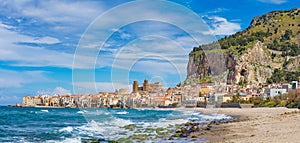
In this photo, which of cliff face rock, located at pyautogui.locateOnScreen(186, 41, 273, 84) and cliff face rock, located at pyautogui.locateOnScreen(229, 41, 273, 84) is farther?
cliff face rock, located at pyautogui.locateOnScreen(229, 41, 273, 84)

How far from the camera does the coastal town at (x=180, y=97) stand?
87625mm

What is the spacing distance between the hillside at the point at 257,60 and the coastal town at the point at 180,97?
412 inches

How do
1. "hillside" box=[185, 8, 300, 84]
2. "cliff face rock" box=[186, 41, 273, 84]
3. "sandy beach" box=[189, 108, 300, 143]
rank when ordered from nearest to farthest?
"sandy beach" box=[189, 108, 300, 143] → "hillside" box=[185, 8, 300, 84] → "cliff face rock" box=[186, 41, 273, 84]

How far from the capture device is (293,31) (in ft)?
503

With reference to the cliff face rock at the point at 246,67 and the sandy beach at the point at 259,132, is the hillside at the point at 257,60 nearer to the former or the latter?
the cliff face rock at the point at 246,67

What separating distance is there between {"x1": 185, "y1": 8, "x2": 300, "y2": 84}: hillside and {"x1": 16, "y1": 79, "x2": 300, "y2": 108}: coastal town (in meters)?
10.5

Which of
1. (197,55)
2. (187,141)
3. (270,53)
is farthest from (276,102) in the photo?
(197,55)

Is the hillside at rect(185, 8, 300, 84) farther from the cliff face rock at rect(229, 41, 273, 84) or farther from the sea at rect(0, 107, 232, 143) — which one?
the sea at rect(0, 107, 232, 143)

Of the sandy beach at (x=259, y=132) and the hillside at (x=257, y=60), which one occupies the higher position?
the hillside at (x=257, y=60)

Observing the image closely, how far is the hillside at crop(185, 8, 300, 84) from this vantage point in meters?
129

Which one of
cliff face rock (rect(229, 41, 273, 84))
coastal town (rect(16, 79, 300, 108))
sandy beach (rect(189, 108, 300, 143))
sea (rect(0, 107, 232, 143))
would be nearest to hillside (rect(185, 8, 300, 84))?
cliff face rock (rect(229, 41, 273, 84))

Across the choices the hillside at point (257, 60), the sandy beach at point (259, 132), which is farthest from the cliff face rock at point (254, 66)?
the sandy beach at point (259, 132)

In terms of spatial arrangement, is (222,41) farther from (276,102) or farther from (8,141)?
(8,141)

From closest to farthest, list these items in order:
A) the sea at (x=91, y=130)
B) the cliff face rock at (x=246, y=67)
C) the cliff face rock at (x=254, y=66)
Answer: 1. the sea at (x=91, y=130)
2. the cliff face rock at (x=246, y=67)
3. the cliff face rock at (x=254, y=66)
